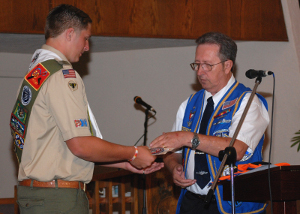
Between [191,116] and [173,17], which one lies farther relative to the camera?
[173,17]

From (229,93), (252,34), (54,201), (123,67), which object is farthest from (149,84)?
(54,201)

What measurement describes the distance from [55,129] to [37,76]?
302 millimetres

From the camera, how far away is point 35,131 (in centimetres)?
205

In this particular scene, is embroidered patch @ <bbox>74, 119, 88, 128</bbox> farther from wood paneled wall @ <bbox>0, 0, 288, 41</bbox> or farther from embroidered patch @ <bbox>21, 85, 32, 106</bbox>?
wood paneled wall @ <bbox>0, 0, 288, 41</bbox>

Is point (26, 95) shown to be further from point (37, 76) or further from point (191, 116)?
point (191, 116)

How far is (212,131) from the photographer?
2631 millimetres

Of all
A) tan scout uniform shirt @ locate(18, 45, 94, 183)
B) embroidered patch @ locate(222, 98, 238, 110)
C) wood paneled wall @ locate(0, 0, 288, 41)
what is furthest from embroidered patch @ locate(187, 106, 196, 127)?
wood paneled wall @ locate(0, 0, 288, 41)

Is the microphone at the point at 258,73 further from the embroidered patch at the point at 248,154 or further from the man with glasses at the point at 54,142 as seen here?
the man with glasses at the point at 54,142

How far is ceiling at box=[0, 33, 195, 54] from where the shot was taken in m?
4.48

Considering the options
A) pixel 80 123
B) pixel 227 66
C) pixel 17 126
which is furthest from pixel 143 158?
pixel 227 66

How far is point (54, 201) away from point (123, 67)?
3.54m

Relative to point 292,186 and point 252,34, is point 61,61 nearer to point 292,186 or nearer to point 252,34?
point 292,186

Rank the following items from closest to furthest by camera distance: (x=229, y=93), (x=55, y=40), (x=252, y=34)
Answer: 1. (x=55, y=40)
2. (x=229, y=93)
3. (x=252, y=34)

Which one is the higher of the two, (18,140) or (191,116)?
(191,116)
